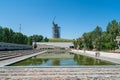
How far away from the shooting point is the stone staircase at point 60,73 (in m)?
10.8

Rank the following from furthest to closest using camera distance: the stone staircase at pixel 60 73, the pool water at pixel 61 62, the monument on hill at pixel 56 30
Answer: the monument on hill at pixel 56 30 < the pool water at pixel 61 62 < the stone staircase at pixel 60 73

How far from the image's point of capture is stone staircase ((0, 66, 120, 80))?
1077 cm

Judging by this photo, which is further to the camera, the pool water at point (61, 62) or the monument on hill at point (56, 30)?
the monument on hill at point (56, 30)

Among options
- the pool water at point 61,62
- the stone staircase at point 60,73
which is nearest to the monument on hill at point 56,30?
the pool water at point 61,62

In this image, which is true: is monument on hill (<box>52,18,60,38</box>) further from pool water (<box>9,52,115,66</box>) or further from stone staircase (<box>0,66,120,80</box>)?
stone staircase (<box>0,66,120,80</box>)

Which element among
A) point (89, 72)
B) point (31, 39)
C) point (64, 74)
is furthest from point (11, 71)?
point (31, 39)

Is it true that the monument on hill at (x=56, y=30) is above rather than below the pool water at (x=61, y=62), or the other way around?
above

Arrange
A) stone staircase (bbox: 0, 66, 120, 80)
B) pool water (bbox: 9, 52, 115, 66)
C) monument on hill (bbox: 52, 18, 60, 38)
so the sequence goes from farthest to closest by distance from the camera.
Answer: monument on hill (bbox: 52, 18, 60, 38) → pool water (bbox: 9, 52, 115, 66) → stone staircase (bbox: 0, 66, 120, 80)

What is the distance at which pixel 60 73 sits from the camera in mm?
11484

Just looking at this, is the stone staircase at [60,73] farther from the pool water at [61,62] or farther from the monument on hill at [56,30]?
the monument on hill at [56,30]

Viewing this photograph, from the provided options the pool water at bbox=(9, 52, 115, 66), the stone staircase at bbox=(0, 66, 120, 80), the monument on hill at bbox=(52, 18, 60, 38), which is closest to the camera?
the stone staircase at bbox=(0, 66, 120, 80)

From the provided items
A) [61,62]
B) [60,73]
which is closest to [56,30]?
[61,62]

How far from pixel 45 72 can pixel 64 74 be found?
1078mm

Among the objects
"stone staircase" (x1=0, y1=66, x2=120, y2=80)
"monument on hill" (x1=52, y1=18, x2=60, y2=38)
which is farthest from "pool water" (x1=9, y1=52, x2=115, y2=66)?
"monument on hill" (x1=52, y1=18, x2=60, y2=38)
